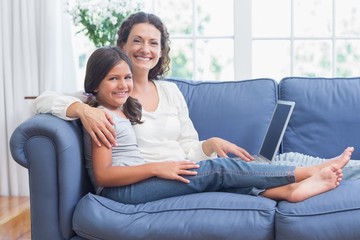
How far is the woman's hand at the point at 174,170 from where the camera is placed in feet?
6.98

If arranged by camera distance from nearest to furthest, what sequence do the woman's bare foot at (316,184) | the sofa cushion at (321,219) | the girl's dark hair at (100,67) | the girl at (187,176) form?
the sofa cushion at (321,219)
the woman's bare foot at (316,184)
the girl at (187,176)
the girl's dark hair at (100,67)

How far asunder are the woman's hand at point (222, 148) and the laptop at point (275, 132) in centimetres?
8

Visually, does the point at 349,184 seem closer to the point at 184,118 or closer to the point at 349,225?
the point at 349,225

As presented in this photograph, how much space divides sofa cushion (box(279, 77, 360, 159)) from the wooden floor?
149cm

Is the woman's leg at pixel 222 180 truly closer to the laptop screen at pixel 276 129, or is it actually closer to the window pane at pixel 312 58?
the laptop screen at pixel 276 129

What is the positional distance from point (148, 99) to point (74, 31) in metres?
1.29

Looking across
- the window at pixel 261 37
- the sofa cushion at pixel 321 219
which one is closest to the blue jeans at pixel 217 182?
the sofa cushion at pixel 321 219


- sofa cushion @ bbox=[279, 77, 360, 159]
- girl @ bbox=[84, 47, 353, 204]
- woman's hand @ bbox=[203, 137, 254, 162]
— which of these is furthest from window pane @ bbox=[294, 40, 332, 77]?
girl @ bbox=[84, 47, 353, 204]

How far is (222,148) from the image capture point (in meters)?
2.45

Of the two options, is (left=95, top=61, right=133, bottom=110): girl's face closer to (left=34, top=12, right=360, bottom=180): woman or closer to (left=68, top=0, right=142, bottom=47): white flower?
(left=34, top=12, right=360, bottom=180): woman

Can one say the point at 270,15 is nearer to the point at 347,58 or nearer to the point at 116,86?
the point at 347,58

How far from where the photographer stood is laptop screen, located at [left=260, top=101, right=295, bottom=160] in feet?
8.05

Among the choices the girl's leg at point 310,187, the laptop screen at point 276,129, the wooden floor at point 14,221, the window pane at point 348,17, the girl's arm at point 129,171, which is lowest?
the wooden floor at point 14,221

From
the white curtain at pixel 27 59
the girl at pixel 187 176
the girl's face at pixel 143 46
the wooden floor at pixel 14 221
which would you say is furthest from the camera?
the white curtain at pixel 27 59
